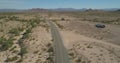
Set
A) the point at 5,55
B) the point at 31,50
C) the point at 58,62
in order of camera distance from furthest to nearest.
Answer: the point at 31,50
the point at 5,55
the point at 58,62

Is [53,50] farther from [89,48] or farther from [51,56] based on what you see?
[89,48]

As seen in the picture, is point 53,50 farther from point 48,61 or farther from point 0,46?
point 0,46

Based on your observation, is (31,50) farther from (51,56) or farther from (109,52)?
(109,52)

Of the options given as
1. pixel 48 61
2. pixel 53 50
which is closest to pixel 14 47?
pixel 53 50

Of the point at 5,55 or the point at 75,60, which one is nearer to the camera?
the point at 75,60

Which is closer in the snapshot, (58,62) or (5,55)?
(58,62)

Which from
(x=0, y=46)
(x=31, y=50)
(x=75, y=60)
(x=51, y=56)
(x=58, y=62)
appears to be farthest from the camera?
(x=0, y=46)

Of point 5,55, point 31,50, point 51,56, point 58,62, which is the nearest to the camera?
point 58,62

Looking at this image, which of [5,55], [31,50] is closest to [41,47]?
[31,50]

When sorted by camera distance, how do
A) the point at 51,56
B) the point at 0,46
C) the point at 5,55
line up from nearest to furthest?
the point at 51,56 < the point at 5,55 < the point at 0,46
